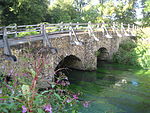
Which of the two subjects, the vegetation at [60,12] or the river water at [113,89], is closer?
the river water at [113,89]

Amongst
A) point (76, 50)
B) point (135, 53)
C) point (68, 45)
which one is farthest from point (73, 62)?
point (135, 53)

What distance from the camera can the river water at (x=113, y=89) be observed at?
24.3ft

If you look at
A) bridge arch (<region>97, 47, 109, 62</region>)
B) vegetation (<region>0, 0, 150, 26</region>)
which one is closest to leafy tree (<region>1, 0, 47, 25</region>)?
vegetation (<region>0, 0, 150, 26</region>)

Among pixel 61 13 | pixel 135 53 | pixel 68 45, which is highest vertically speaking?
pixel 61 13

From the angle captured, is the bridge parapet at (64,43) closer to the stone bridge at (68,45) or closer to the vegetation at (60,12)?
the stone bridge at (68,45)

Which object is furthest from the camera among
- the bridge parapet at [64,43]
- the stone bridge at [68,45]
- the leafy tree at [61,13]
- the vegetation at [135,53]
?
the leafy tree at [61,13]

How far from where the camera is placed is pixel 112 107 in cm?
741

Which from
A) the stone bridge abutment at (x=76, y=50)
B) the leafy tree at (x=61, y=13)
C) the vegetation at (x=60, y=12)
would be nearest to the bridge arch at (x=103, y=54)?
the stone bridge abutment at (x=76, y=50)

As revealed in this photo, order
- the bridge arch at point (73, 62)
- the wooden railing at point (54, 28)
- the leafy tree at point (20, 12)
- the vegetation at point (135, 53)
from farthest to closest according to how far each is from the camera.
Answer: the leafy tree at point (20, 12) < the vegetation at point (135, 53) < the bridge arch at point (73, 62) < the wooden railing at point (54, 28)

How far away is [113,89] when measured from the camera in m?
9.70

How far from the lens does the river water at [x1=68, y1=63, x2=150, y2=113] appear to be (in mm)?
7422

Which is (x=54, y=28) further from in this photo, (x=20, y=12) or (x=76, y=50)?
(x=20, y=12)

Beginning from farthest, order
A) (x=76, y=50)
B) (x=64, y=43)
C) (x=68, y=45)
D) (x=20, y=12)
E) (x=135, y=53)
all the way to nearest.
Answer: (x=20, y=12) → (x=135, y=53) → (x=76, y=50) → (x=68, y=45) → (x=64, y=43)

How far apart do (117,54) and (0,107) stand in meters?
16.4
